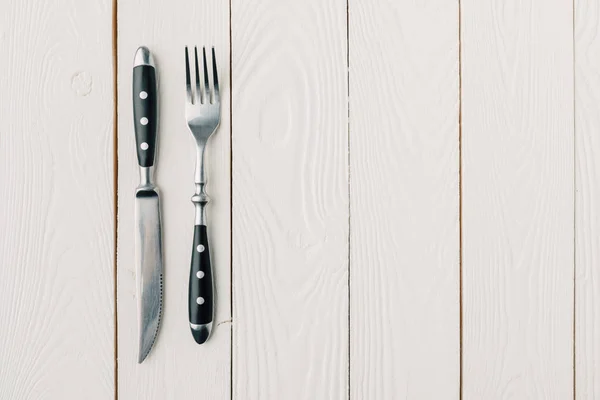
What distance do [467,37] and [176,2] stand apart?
0.37 meters

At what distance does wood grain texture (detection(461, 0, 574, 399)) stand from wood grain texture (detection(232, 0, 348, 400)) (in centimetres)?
16

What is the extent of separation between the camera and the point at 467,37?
0.61m

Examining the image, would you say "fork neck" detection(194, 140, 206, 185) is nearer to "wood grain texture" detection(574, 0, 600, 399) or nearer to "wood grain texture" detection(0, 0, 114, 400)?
"wood grain texture" detection(0, 0, 114, 400)

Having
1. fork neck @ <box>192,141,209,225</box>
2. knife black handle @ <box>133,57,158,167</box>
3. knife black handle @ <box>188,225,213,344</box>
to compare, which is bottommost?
knife black handle @ <box>188,225,213,344</box>

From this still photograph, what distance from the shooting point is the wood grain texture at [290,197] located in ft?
1.97

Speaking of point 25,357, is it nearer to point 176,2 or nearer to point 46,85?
point 46,85

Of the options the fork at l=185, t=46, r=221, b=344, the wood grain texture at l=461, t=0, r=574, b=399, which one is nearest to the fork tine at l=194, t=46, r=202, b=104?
the fork at l=185, t=46, r=221, b=344

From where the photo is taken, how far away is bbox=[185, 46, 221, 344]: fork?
22.6 inches

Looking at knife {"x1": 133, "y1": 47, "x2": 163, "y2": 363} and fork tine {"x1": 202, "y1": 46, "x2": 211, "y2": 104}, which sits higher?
fork tine {"x1": 202, "y1": 46, "x2": 211, "y2": 104}

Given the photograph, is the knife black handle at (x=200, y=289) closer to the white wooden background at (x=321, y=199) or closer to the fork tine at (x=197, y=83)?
the white wooden background at (x=321, y=199)

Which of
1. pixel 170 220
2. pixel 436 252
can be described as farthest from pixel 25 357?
pixel 436 252

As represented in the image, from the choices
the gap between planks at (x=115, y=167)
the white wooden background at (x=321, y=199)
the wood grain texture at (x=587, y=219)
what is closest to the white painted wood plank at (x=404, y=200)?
the white wooden background at (x=321, y=199)

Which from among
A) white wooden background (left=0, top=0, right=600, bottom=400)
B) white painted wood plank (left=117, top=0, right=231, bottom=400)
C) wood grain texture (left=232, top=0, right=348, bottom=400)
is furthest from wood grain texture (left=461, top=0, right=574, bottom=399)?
white painted wood plank (left=117, top=0, right=231, bottom=400)

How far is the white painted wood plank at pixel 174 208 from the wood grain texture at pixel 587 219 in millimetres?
445
